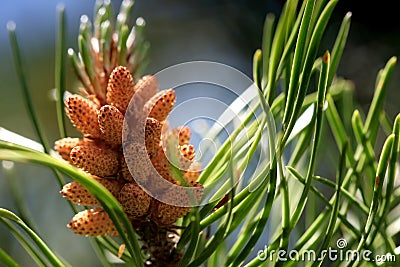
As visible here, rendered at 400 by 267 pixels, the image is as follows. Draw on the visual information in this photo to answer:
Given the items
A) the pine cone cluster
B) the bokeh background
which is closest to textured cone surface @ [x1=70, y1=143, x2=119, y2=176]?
the pine cone cluster

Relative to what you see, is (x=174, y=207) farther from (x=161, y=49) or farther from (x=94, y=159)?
(x=161, y=49)

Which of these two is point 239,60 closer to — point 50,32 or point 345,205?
point 50,32

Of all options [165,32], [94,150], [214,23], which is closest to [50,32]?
[165,32]

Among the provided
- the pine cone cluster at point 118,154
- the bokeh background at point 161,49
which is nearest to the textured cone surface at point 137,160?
the pine cone cluster at point 118,154

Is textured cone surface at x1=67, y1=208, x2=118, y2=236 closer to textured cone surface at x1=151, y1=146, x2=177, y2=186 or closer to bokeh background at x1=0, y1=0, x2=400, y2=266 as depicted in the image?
textured cone surface at x1=151, y1=146, x2=177, y2=186

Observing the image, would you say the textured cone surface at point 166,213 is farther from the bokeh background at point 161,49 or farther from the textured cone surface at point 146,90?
the bokeh background at point 161,49
